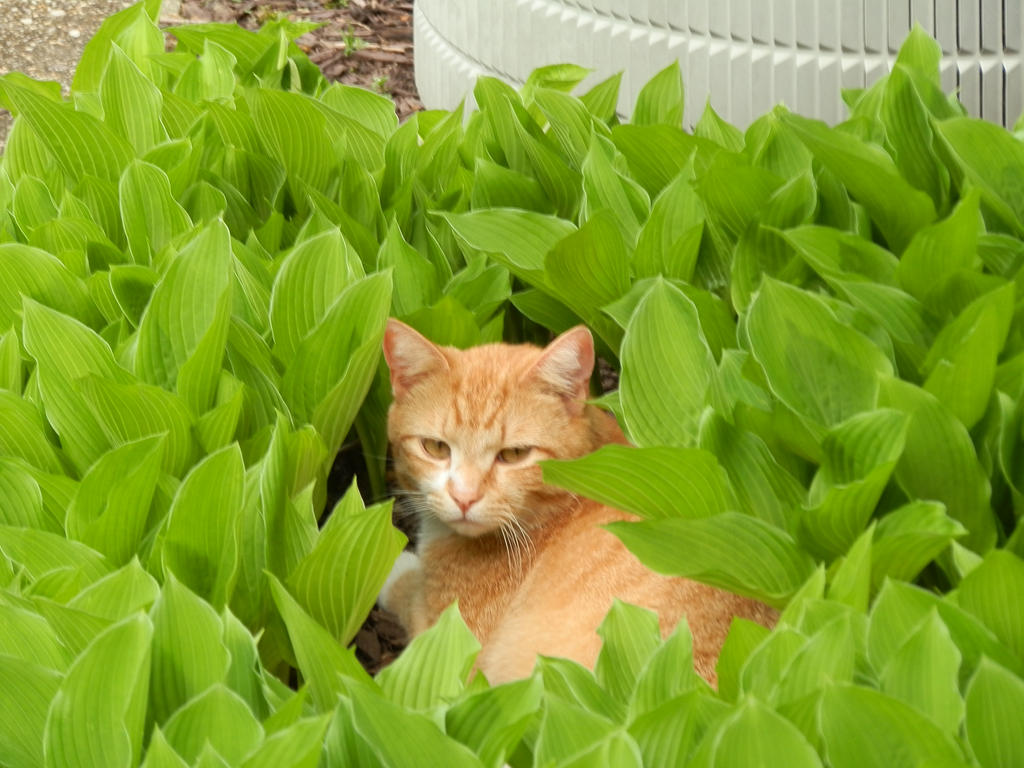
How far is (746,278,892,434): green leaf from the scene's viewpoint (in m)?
2.01

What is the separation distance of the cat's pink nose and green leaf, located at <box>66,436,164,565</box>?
34.9 inches

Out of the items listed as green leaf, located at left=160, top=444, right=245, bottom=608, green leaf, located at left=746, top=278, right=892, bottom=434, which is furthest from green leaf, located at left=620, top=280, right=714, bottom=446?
green leaf, located at left=160, top=444, right=245, bottom=608

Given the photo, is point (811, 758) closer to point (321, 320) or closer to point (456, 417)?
point (321, 320)

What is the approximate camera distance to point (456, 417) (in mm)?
2807

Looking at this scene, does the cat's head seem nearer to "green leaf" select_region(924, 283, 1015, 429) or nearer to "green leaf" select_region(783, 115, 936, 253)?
"green leaf" select_region(783, 115, 936, 253)

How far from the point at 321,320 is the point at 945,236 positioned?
1050 mm

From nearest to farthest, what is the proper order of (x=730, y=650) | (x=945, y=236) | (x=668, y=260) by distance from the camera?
(x=730, y=650)
(x=945, y=236)
(x=668, y=260)

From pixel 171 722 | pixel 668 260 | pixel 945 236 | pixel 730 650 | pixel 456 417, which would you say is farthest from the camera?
pixel 456 417

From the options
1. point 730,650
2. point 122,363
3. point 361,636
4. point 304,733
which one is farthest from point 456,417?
point 304,733

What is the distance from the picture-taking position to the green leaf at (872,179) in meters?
2.38

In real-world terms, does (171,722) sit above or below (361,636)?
above

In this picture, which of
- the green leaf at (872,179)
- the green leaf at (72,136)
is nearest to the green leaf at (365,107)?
the green leaf at (72,136)

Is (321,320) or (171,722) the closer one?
(171,722)

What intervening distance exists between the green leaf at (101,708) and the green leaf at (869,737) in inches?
30.1
